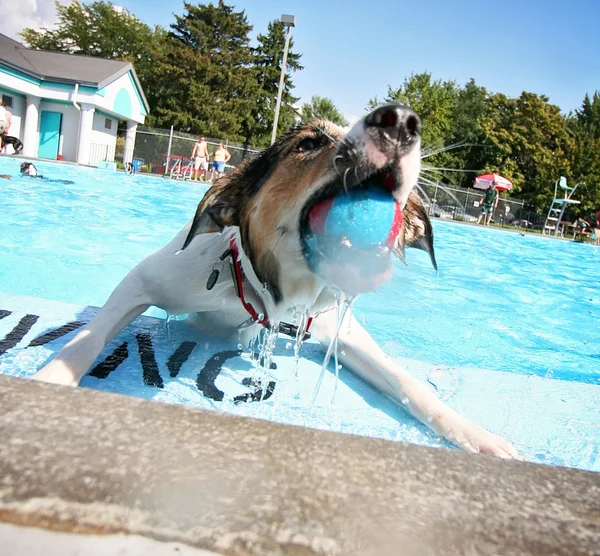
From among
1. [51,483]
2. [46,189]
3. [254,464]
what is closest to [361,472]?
[254,464]

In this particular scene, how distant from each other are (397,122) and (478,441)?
5.29 ft

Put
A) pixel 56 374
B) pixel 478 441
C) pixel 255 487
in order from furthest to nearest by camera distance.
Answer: pixel 478 441 → pixel 56 374 → pixel 255 487

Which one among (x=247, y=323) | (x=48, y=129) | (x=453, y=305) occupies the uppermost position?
(x=48, y=129)

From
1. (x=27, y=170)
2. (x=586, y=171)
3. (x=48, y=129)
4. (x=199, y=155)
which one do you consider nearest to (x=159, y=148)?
(x=48, y=129)

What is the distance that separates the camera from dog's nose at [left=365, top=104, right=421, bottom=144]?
1.83m

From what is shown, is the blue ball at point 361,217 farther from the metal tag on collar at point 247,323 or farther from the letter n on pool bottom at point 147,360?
the letter n on pool bottom at point 147,360

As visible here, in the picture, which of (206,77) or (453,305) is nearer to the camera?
(453,305)

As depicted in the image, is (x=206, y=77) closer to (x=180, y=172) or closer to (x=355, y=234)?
(x=180, y=172)

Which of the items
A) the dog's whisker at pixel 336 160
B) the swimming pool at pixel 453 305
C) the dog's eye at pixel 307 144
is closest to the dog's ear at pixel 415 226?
the swimming pool at pixel 453 305

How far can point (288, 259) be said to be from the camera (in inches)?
98.1

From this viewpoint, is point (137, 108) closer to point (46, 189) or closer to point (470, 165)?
point (46, 189)

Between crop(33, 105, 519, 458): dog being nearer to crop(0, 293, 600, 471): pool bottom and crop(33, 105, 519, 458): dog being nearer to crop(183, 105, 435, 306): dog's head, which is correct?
crop(183, 105, 435, 306): dog's head

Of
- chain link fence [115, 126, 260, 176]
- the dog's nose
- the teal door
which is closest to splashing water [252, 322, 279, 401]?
the dog's nose

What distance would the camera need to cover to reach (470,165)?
1714 inches
